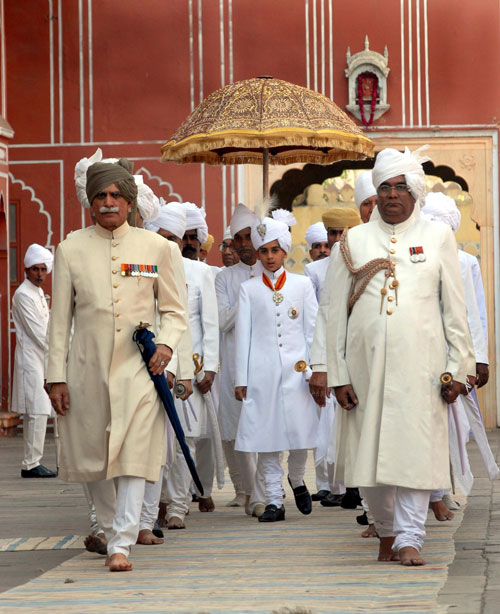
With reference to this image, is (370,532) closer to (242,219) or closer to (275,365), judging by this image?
(275,365)

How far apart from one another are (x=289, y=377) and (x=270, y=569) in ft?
7.44

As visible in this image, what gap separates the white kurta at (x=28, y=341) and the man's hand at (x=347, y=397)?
5696 millimetres

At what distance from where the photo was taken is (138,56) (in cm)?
1483

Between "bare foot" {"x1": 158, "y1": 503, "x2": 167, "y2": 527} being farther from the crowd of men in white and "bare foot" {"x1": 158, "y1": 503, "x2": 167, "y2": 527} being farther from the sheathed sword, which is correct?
the sheathed sword

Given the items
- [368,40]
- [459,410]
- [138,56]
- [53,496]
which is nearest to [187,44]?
[138,56]

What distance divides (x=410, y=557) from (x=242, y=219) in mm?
3357

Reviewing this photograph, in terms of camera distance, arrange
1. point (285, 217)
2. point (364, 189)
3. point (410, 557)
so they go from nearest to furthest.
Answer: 1. point (410, 557)
2. point (364, 189)
3. point (285, 217)

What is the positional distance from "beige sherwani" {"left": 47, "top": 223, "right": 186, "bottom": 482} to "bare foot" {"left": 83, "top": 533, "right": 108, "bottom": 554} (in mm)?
500

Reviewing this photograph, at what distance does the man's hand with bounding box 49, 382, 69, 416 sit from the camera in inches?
239

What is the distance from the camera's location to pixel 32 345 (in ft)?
38.2

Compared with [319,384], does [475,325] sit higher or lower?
higher

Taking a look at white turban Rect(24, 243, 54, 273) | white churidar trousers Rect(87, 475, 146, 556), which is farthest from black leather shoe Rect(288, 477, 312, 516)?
white turban Rect(24, 243, 54, 273)

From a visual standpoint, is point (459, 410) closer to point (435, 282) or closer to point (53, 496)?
point (435, 282)

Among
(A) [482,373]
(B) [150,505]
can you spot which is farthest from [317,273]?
(B) [150,505]
